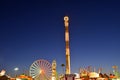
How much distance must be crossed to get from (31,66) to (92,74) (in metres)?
23.9

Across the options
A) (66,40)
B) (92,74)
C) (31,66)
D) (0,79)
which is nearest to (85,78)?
(92,74)

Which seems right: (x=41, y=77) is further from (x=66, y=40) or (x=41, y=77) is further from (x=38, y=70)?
(x=66, y=40)

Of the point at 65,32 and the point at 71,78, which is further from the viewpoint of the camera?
the point at 65,32

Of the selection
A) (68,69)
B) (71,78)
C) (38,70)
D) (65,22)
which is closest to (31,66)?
(38,70)

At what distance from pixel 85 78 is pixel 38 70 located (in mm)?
19713

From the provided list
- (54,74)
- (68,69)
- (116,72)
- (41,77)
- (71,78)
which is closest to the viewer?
(71,78)

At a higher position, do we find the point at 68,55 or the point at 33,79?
the point at 68,55

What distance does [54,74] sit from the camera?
3302 inches

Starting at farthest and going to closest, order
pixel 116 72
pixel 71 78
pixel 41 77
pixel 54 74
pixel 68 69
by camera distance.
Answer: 1. pixel 116 72
2. pixel 54 74
3. pixel 68 69
4. pixel 41 77
5. pixel 71 78

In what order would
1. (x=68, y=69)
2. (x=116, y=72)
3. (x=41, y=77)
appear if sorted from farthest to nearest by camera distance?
(x=116, y=72), (x=68, y=69), (x=41, y=77)

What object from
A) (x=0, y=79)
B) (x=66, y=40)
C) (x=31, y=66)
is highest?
(x=66, y=40)

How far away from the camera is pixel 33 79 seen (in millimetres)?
78438

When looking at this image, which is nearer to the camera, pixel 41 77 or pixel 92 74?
pixel 41 77

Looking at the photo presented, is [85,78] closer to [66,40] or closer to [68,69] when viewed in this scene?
[68,69]
